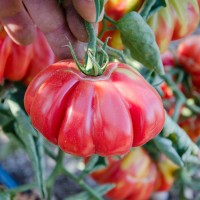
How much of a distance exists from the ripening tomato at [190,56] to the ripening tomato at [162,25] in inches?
14.1

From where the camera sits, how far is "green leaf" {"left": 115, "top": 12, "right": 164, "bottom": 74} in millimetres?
680

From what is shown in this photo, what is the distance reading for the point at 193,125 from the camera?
125cm

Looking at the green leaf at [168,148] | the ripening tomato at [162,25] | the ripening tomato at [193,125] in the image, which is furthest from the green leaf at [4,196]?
A: the ripening tomato at [193,125]

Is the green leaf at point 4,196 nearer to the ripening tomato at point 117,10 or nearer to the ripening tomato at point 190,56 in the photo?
the ripening tomato at point 117,10

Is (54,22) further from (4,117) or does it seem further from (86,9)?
(4,117)

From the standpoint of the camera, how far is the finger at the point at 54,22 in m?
0.67

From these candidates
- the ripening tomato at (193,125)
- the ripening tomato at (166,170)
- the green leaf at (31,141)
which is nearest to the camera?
the green leaf at (31,141)

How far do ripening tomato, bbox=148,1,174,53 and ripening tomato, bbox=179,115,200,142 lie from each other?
37 centimetres

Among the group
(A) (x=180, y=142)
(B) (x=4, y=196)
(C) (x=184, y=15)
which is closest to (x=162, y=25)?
(C) (x=184, y=15)

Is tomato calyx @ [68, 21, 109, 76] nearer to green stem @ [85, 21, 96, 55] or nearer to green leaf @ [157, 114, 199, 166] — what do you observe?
green stem @ [85, 21, 96, 55]

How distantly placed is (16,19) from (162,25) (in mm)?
306

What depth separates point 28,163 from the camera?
6.15 feet

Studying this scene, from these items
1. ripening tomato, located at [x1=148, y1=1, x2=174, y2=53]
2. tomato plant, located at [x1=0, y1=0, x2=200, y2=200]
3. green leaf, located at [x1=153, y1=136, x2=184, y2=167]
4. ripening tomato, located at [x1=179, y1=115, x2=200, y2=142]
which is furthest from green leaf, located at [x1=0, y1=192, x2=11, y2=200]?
ripening tomato, located at [x1=179, y1=115, x2=200, y2=142]

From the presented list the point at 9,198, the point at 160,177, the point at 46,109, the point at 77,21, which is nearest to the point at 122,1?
the point at 77,21
